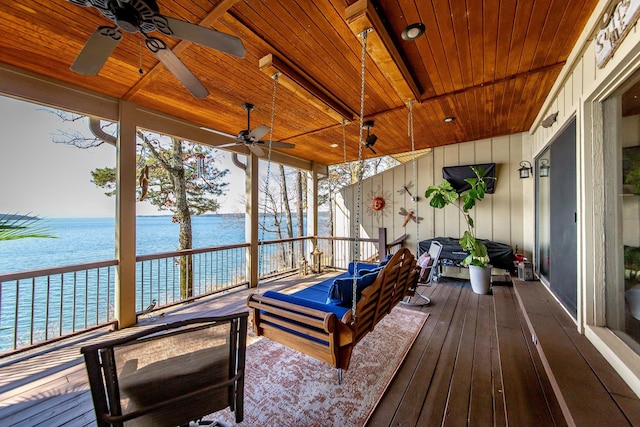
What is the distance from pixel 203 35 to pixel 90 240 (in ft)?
25.9

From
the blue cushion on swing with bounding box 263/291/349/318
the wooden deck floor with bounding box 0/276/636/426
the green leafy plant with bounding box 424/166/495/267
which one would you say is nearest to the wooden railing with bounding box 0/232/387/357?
the wooden deck floor with bounding box 0/276/636/426

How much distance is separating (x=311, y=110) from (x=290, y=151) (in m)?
2.50

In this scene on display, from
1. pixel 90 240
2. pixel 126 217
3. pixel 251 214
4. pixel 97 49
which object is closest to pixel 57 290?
pixel 126 217

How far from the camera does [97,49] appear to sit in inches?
64.2

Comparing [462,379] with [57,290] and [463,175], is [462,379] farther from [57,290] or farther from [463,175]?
[57,290]

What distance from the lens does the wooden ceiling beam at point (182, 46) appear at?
187 cm

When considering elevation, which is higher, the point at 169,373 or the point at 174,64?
the point at 174,64

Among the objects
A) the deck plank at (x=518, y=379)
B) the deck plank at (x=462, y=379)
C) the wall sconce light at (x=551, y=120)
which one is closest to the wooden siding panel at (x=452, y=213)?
Result: the wall sconce light at (x=551, y=120)

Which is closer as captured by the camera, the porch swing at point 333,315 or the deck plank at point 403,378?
the deck plank at point 403,378

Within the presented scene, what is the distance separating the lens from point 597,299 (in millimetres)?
2043

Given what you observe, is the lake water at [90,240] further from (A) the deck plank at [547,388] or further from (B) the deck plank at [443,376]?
(A) the deck plank at [547,388]

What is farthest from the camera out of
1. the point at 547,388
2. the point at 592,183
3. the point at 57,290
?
the point at 57,290

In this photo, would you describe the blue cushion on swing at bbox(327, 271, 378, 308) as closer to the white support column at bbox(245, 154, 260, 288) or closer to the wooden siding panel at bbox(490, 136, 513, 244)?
the white support column at bbox(245, 154, 260, 288)

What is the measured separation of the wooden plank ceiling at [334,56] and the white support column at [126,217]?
1.39ft
